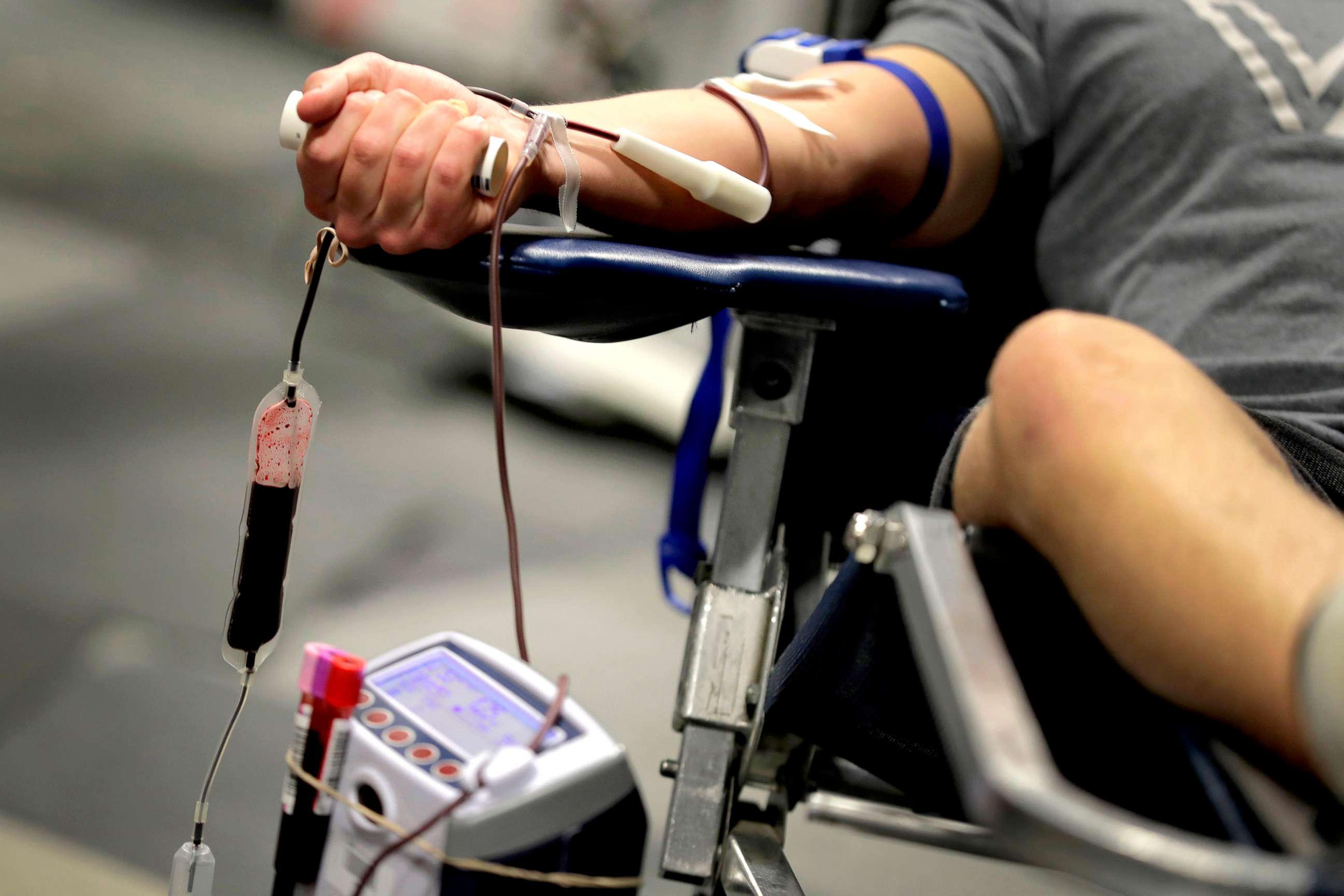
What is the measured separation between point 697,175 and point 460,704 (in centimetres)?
37

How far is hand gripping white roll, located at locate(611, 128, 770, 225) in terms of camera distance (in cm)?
58

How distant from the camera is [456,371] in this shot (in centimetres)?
209

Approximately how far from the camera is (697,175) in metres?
0.59

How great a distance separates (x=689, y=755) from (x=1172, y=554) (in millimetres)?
355

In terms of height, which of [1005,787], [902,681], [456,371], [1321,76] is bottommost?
[456,371]

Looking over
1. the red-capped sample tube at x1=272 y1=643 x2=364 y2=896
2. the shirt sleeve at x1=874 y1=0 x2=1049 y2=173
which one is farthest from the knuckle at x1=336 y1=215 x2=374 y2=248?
the shirt sleeve at x1=874 y1=0 x2=1049 y2=173

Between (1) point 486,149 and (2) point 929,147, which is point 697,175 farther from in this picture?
(2) point 929,147

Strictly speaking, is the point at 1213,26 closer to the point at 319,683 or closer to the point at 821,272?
the point at 821,272

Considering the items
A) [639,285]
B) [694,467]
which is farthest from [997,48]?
[639,285]

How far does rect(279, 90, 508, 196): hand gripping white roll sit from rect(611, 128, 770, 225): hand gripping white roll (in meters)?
0.08

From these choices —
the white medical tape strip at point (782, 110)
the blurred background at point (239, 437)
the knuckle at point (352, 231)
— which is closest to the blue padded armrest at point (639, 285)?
the knuckle at point (352, 231)

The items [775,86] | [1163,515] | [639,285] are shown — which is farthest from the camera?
[775,86]

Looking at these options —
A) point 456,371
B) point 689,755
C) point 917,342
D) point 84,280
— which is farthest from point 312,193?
point 84,280

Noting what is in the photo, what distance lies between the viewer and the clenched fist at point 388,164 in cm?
53
